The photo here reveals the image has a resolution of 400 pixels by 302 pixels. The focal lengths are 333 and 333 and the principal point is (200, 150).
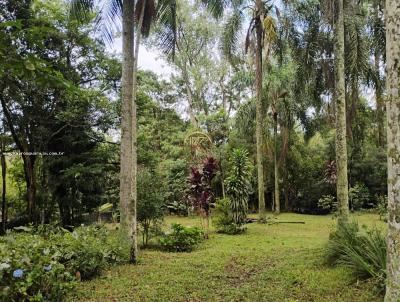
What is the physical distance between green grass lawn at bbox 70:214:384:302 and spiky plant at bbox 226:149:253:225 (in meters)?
2.72

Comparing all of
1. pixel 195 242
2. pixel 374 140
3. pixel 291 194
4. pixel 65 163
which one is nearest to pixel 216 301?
pixel 195 242

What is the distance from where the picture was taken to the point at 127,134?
672cm

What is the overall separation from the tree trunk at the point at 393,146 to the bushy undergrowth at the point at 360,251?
92 centimetres

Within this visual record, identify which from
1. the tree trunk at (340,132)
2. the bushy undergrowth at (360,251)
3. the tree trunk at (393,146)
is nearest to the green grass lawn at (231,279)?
the bushy undergrowth at (360,251)

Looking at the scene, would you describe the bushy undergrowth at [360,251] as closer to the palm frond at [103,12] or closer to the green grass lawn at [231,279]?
the green grass lawn at [231,279]

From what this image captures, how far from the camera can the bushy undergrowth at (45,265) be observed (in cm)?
329

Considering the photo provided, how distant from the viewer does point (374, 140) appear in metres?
18.8

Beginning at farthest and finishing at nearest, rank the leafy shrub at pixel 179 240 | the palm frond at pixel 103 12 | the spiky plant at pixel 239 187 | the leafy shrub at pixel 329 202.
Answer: the spiky plant at pixel 239 187 → the leafy shrub at pixel 179 240 → the leafy shrub at pixel 329 202 → the palm frond at pixel 103 12

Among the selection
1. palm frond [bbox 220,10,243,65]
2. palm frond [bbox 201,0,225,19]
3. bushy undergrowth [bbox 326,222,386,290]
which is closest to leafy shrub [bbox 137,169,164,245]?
bushy undergrowth [bbox 326,222,386,290]

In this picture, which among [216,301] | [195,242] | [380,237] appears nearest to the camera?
[216,301]

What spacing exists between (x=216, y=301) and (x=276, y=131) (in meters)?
13.6

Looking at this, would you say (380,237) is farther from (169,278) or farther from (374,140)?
(374,140)

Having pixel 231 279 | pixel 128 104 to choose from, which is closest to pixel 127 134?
pixel 128 104

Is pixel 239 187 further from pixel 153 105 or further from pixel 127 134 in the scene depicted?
pixel 127 134
